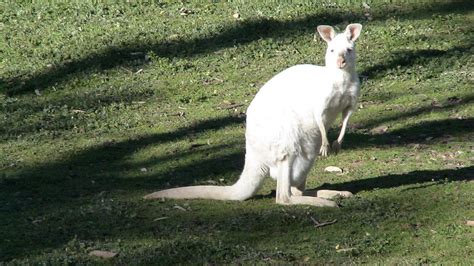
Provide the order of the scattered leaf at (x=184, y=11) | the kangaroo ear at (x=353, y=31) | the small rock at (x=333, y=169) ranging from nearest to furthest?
1. the kangaroo ear at (x=353, y=31)
2. the small rock at (x=333, y=169)
3. the scattered leaf at (x=184, y=11)

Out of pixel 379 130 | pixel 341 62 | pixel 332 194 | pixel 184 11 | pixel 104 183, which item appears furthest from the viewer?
pixel 184 11

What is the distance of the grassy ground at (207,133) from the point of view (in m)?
6.65

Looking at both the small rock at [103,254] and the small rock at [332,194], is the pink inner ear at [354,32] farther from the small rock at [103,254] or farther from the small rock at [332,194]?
the small rock at [103,254]

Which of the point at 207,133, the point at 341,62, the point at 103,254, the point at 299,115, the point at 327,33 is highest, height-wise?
the point at 327,33

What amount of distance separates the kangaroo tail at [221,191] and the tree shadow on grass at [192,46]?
164 inches

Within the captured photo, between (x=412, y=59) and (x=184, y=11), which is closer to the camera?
(x=412, y=59)

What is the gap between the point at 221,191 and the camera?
7.63m

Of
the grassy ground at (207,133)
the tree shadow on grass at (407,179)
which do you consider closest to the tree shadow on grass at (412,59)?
the grassy ground at (207,133)

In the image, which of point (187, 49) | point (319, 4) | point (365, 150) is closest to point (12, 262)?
point (365, 150)

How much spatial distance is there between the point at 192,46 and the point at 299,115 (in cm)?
533

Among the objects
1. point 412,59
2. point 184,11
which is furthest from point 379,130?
point 184,11

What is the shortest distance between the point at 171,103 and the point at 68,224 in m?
4.07

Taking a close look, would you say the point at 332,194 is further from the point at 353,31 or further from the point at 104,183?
the point at 104,183

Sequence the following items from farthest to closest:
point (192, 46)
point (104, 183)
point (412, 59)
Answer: point (192, 46) → point (412, 59) → point (104, 183)
